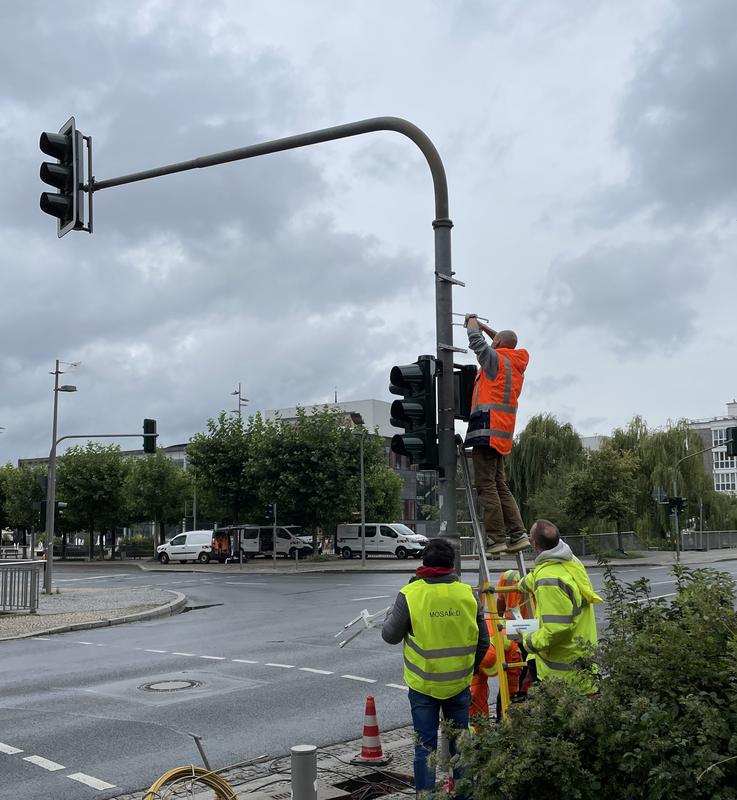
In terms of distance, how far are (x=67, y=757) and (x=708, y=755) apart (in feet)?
17.8

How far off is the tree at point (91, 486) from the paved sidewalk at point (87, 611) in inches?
1192

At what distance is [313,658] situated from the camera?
39.4ft

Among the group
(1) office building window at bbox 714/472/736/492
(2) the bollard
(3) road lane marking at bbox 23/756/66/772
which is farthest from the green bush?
(1) office building window at bbox 714/472/736/492

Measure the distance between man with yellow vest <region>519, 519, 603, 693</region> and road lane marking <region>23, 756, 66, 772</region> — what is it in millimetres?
3669

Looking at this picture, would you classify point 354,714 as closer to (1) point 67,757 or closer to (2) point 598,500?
(1) point 67,757

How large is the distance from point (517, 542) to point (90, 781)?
135 inches

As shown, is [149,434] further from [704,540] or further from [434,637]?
[704,540]

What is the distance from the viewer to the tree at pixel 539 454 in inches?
1791

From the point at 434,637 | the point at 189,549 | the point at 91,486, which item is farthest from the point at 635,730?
the point at 91,486

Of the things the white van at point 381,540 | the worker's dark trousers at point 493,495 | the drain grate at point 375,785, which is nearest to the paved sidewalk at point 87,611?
the drain grate at point 375,785

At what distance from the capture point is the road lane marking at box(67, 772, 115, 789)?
6.20 meters

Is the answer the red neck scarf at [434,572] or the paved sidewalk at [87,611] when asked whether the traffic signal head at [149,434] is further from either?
the red neck scarf at [434,572]

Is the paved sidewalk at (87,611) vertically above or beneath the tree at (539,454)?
beneath

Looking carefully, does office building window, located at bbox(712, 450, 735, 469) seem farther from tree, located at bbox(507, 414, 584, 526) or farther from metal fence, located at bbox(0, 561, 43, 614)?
metal fence, located at bbox(0, 561, 43, 614)
